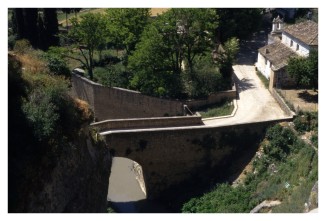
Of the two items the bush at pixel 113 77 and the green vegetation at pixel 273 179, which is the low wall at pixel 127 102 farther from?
the green vegetation at pixel 273 179

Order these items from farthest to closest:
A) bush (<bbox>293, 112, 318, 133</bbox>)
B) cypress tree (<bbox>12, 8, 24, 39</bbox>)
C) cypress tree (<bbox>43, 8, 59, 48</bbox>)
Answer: cypress tree (<bbox>43, 8, 59, 48</bbox>), cypress tree (<bbox>12, 8, 24, 39</bbox>), bush (<bbox>293, 112, 318, 133</bbox>)

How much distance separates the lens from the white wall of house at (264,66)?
41.6 metres

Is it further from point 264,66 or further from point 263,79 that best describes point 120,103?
point 264,66

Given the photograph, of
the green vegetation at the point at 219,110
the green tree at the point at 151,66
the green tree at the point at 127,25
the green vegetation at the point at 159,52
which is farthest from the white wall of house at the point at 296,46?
the green tree at the point at 127,25

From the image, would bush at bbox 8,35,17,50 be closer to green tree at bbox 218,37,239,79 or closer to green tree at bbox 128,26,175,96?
green tree at bbox 128,26,175,96

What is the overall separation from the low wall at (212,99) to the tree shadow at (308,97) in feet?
15.9

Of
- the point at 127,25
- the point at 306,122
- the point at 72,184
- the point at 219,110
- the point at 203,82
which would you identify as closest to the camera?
the point at 72,184

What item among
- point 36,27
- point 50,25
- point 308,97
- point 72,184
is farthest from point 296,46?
point 72,184

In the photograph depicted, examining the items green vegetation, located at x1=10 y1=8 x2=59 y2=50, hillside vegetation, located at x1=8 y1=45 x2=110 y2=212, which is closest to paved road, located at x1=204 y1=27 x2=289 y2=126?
hillside vegetation, located at x1=8 y1=45 x2=110 y2=212

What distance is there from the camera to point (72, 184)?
22.8 meters

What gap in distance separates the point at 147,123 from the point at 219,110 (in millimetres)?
6306

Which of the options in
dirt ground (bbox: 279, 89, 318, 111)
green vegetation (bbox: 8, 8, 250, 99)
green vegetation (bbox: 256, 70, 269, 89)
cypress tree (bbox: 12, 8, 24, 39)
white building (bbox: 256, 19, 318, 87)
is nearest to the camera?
dirt ground (bbox: 279, 89, 318, 111)

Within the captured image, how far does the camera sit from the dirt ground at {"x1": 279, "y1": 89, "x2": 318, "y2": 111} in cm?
3438

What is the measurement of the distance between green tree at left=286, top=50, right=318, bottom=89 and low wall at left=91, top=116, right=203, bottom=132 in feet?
26.1
